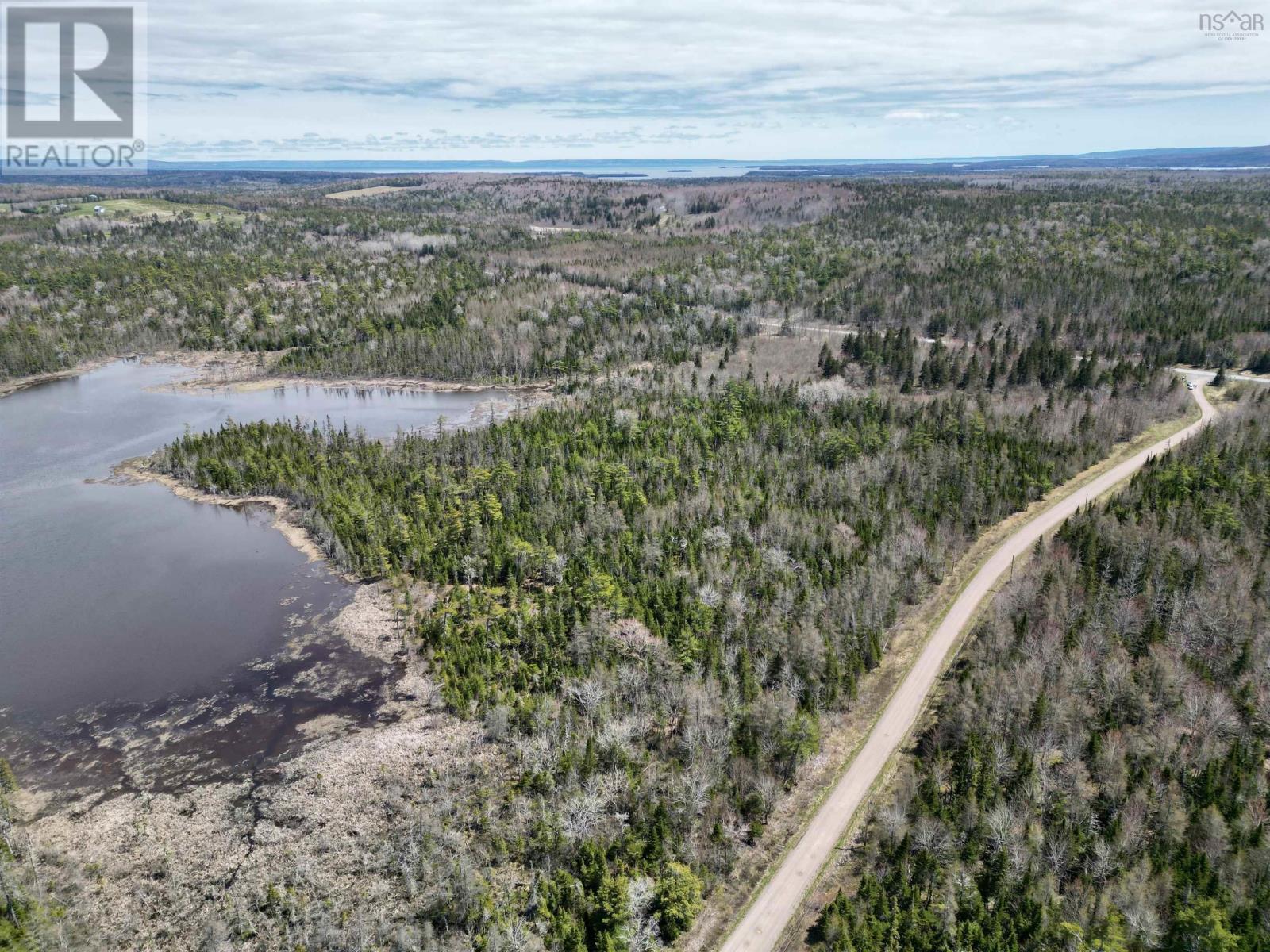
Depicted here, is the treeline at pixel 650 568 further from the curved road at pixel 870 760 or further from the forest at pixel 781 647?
the curved road at pixel 870 760

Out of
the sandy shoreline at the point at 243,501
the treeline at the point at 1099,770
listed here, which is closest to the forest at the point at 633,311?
the sandy shoreline at the point at 243,501

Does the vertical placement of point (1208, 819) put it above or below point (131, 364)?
below

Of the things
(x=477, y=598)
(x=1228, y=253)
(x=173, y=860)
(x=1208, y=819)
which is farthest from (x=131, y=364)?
(x=1228, y=253)

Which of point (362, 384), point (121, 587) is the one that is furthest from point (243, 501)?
point (362, 384)

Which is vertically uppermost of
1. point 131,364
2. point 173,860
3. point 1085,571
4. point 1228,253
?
point 1228,253

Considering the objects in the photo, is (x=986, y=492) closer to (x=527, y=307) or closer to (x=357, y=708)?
(x=357, y=708)

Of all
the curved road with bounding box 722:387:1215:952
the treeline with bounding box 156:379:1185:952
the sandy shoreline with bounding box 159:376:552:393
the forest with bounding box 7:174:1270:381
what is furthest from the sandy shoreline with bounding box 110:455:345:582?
the forest with bounding box 7:174:1270:381

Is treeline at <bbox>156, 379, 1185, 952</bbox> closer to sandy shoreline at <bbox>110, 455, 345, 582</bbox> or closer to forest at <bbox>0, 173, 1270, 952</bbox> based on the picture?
forest at <bbox>0, 173, 1270, 952</bbox>
